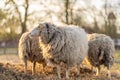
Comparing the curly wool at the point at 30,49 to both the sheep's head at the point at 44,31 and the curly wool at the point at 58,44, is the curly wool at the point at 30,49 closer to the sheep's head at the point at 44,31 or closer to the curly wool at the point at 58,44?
the curly wool at the point at 58,44

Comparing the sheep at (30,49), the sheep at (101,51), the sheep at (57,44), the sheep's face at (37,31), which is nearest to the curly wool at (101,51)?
the sheep at (101,51)

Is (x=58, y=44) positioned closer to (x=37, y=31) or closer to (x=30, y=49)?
(x=37, y=31)

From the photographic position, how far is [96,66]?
48.8 feet

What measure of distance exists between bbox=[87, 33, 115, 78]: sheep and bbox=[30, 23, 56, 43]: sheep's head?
8.29 ft

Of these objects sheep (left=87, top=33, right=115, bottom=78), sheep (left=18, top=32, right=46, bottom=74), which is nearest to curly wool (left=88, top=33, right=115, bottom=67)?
sheep (left=87, top=33, right=115, bottom=78)

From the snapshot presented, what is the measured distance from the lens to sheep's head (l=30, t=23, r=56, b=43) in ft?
40.7

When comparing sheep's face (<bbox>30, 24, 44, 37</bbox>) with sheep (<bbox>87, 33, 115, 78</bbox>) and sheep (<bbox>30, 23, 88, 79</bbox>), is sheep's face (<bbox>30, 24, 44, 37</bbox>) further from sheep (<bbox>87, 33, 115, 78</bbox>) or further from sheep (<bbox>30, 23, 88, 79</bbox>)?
sheep (<bbox>87, 33, 115, 78</bbox>)

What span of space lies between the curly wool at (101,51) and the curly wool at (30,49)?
212 cm

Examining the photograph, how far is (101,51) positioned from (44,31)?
2938 mm

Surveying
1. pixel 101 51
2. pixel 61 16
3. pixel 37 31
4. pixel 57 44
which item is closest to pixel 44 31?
pixel 37 31

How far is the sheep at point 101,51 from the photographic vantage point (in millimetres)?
14211

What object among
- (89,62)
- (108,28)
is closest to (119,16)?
(108,28)

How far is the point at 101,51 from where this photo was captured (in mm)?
14219

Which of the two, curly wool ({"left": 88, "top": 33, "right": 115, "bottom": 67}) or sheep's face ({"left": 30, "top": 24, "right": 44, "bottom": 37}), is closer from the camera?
sheep's face ({"left": 30, "top": 24, "right": 44, "bottom": 37})
